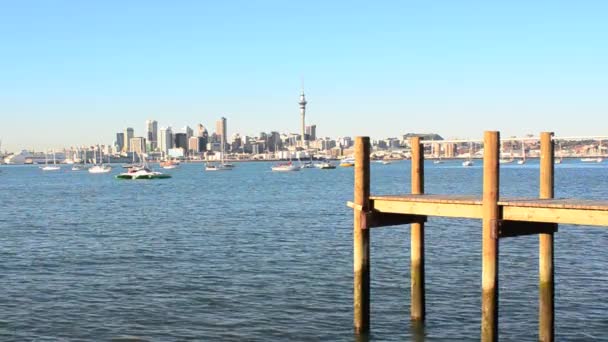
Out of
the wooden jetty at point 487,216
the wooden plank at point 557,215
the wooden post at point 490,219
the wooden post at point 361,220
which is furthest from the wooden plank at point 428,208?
the wooden plank at point 557,215

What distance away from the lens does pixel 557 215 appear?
17.5m

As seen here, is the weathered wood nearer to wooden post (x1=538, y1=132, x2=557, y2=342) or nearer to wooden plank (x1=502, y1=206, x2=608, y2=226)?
wooden plank (x1=502, y1=206, x2=608, y2=226)

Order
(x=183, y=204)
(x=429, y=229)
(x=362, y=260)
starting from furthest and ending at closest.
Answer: (x=183, y=204) → (x=429, y=229) → (x=362, y=260)

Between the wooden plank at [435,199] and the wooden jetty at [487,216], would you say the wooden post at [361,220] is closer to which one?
the wooden jetty at [487,216]

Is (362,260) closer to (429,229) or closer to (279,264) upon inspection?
(279,264)

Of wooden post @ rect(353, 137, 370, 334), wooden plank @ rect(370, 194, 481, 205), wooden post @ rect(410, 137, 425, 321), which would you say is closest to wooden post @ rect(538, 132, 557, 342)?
wooden plank @ rect(370, 194, 481, 205)

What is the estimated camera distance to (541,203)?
1795cm

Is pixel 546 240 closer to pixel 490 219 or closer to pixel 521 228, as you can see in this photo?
pixel 521 228

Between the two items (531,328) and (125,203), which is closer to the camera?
(531,328)

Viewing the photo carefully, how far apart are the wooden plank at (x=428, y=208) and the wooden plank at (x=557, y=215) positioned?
Result: 1.01 metres

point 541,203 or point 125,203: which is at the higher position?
point 541,203

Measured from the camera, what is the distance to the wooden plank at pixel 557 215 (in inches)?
661

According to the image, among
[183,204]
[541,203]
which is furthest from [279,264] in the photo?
[183,204]

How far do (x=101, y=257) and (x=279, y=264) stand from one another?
31.1 ft
